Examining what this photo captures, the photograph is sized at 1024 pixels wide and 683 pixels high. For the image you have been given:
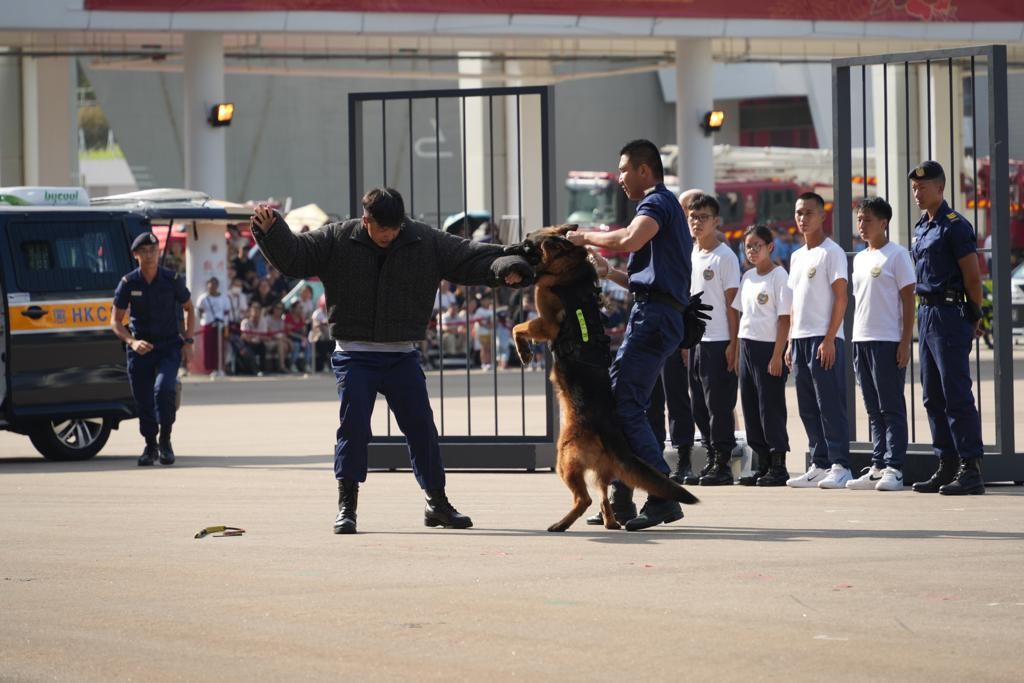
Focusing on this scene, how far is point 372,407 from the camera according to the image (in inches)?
387

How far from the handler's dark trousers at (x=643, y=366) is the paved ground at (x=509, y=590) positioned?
47 cm

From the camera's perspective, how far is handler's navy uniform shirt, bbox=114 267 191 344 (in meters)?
14.7

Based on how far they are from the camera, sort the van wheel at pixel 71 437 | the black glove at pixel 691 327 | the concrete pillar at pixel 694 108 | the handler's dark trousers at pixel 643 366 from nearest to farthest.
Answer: the handler's dark trousers at pixel 643 366, the black glove at pixel 691 327, the van wheel at pixel 71 437, the concrete pillar at pixel 694 108

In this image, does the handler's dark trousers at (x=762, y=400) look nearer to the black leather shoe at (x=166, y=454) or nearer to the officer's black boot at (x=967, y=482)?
the officer's black boot at (x=967, y=482)

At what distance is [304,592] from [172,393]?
750 cm

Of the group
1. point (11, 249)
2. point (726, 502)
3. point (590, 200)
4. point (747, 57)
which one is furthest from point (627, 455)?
point (590, 200)

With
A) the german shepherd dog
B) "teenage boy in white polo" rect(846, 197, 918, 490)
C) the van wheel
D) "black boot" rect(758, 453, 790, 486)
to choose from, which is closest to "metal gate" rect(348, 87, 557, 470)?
"black boot" rect(758, 453, 790, 486)

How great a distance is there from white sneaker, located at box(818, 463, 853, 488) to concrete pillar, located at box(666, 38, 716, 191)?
63.0 ft

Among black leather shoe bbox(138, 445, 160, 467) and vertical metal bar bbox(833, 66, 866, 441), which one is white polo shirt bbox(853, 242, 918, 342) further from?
black leather shoe bbox(138, 445, 160, 467)

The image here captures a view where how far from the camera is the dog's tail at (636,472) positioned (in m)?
9.16

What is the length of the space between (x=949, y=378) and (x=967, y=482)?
63cm

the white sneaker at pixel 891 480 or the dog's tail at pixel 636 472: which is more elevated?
the dog's tail at pixel 636 472

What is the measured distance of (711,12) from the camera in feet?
97.9

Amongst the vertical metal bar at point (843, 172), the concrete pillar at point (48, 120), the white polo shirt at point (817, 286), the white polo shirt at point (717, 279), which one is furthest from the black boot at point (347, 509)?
the concrete pillar at point (48, 120)
